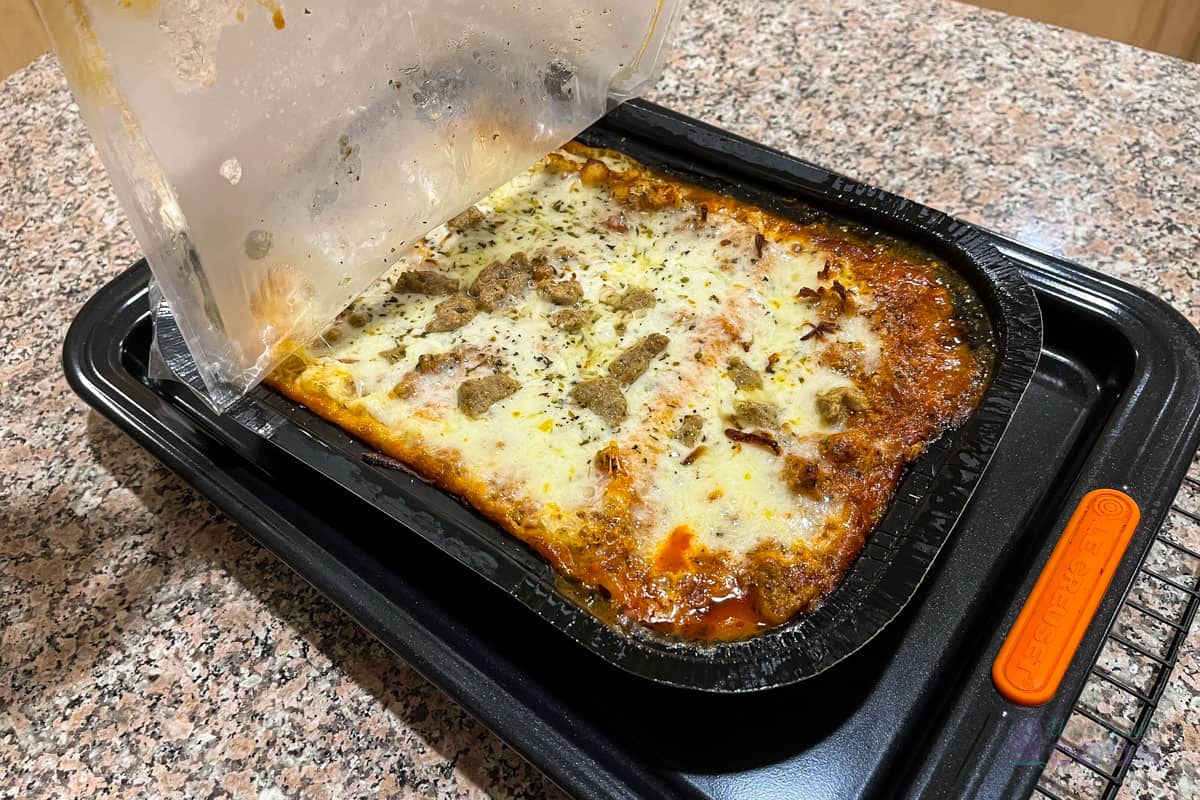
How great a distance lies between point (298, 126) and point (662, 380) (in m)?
0.53

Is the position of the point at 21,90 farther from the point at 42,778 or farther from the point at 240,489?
the point at 42,778

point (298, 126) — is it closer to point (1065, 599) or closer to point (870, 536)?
point (870, 536)

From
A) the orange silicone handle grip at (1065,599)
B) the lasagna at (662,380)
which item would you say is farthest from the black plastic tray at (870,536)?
the orange silicone handle grip at (1065,599)

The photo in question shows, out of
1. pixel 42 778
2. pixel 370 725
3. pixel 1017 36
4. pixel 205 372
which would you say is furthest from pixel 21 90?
pixel 1017 36

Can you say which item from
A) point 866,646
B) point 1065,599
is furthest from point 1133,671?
point 866,646

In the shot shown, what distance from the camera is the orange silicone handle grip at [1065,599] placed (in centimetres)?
91

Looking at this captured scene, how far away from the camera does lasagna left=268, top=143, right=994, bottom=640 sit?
99 centimetres

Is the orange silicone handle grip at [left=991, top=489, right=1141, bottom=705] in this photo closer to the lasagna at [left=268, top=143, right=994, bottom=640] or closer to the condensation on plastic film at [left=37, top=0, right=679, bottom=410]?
the lasagna at [left=268, top=143, right=994, bottom=640]

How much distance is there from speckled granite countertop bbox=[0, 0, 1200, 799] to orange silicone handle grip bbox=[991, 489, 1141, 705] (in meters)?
0.17

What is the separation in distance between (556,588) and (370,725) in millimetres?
272

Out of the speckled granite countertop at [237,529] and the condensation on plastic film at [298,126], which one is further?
the speckled granite countertop at [237,529]

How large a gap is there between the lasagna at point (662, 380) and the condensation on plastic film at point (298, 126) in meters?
0.11

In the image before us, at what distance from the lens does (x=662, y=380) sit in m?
1.16

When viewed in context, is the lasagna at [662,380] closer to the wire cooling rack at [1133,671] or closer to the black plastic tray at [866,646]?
the black plastic tray at [866,646]
